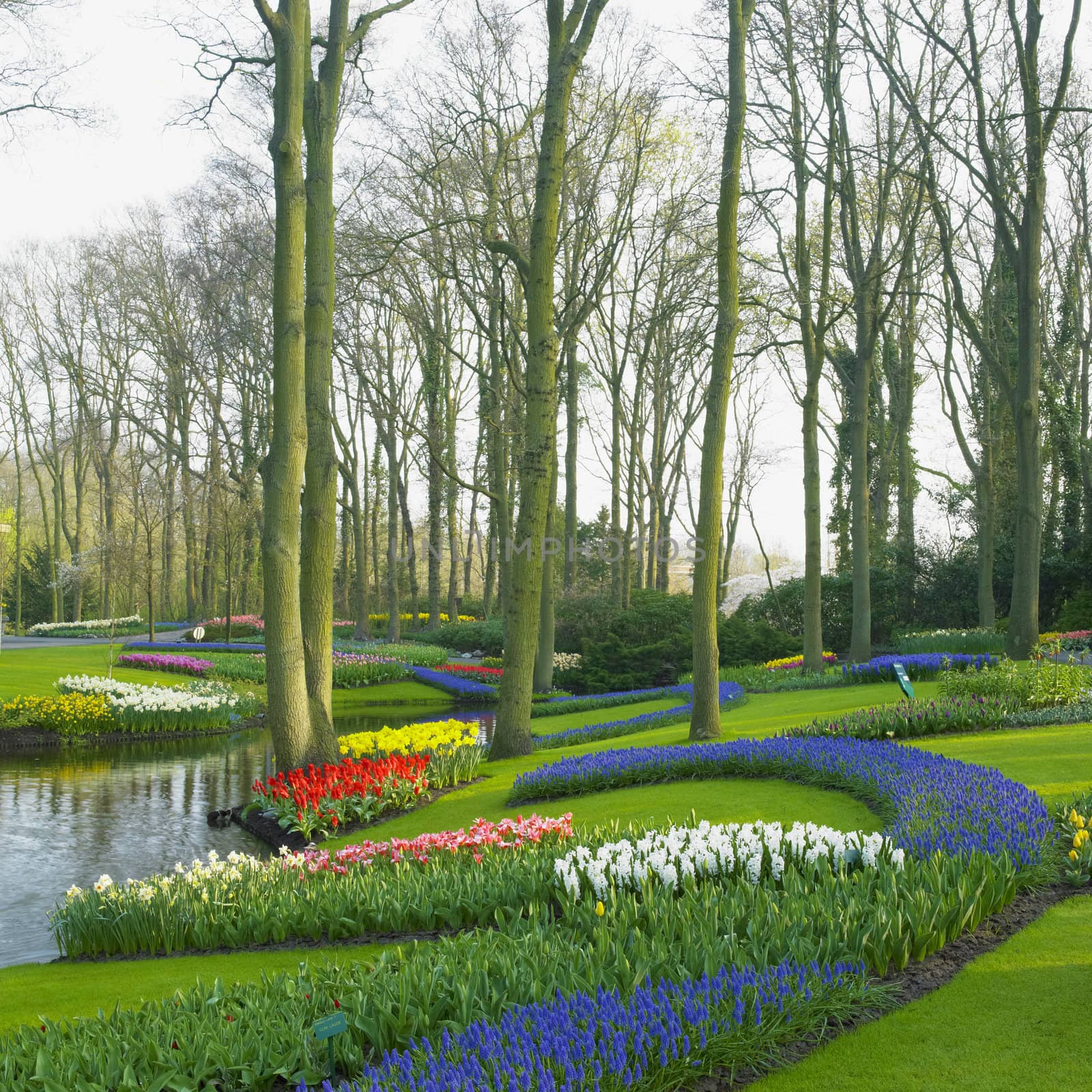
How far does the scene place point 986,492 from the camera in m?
22.9

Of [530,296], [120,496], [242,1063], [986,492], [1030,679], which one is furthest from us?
[120,496]

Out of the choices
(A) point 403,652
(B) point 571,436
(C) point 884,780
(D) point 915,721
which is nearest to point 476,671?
(A) point 403,652

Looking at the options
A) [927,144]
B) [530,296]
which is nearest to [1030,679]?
[530,296]

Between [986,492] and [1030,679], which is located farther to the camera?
[986,492]

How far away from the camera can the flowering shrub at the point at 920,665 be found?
575 inches

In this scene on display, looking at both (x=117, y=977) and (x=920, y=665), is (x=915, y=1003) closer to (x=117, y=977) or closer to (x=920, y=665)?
(x=117, y=977)

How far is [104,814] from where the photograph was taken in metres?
11.0

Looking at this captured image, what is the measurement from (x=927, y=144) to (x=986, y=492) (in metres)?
9.40

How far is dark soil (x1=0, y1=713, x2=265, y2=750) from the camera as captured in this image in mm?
16281

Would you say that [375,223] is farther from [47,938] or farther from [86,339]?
[86,339]

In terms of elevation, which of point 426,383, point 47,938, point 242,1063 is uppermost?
point 426,383

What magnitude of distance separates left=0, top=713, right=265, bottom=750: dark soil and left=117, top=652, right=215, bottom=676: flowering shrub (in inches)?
226

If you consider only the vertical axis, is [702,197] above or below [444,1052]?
above

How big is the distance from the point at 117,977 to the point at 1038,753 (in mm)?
7208
